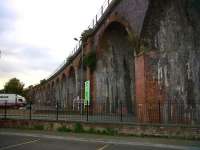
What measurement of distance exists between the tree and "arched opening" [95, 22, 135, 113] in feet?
247

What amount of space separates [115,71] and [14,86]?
79.8 metres

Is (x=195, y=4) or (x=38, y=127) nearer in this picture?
(x=195, y=4)

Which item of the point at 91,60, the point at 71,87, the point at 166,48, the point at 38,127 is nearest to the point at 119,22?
the point at 166,48

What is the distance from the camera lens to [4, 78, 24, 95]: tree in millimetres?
98919

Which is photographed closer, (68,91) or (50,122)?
(50,122)

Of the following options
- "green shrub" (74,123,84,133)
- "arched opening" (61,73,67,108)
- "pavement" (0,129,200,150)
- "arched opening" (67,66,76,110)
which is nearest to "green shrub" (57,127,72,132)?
"green shrub" (74,123,84,133)

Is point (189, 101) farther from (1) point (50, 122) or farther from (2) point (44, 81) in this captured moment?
(2) point (44, 81)

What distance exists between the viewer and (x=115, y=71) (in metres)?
26.5

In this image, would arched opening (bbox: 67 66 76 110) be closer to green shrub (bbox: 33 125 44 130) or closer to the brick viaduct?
the brick viaduct

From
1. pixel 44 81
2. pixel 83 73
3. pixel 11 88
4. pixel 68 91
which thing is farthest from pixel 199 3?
pixel 11 88

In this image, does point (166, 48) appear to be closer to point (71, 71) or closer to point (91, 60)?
point (91, 60)

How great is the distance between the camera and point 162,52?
1789cm

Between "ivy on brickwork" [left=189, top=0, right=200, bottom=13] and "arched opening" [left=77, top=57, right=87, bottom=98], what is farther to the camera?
"arched opening" [left=77, top=57, right=87, bottom=98]

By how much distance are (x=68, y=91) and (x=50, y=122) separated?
2766 cm
